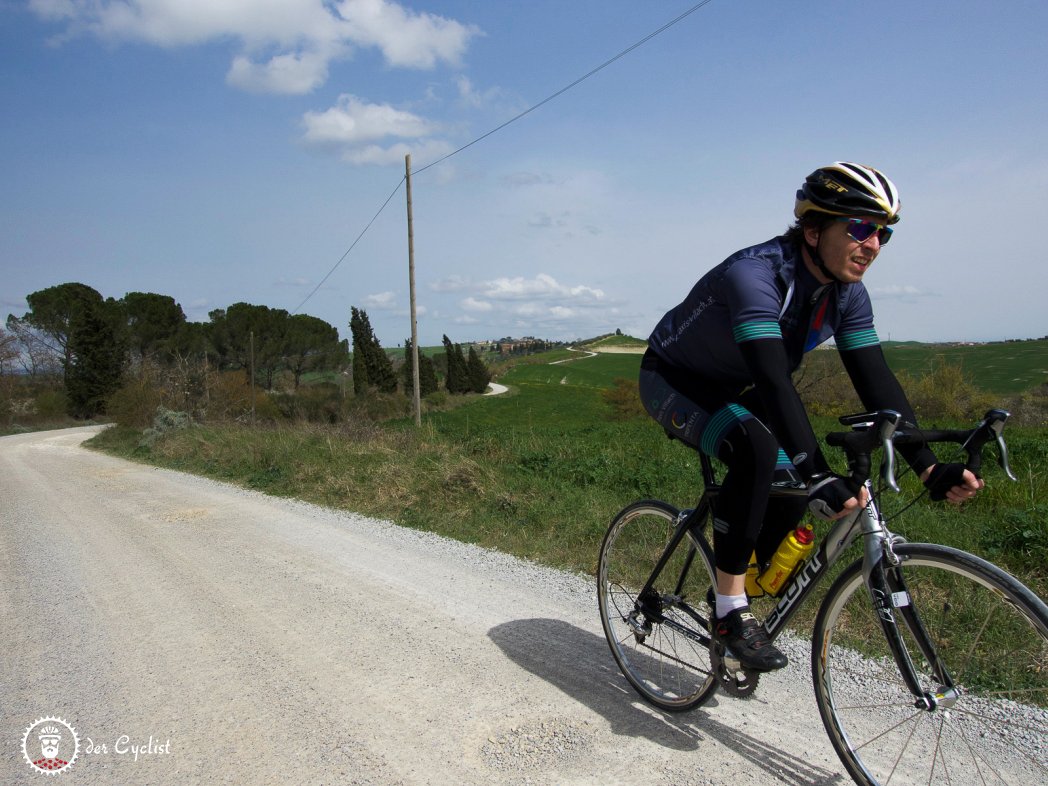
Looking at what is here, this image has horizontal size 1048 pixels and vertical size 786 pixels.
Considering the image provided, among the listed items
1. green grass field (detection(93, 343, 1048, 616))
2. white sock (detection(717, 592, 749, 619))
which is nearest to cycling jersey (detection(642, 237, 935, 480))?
white sock (detection(717, 592, 749, 619))

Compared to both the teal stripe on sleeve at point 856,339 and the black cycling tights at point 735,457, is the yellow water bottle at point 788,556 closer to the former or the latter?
the black cycling tights at point 735,457

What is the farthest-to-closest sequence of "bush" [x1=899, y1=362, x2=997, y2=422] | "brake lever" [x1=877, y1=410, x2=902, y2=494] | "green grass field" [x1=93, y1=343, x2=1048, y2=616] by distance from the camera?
1. "bush" [x1=899, y1=362, x2=997, y2=422]
2. "green grass field" [x1=93, y1=343, x2=1048, y2=616]
3. "brake lever" [x1=877, y1=410, x2=902, y2=494]

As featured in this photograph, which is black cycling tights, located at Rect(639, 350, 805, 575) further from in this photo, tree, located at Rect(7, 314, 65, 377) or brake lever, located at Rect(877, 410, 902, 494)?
tree, located at Rect(7, 314, 65, 377)

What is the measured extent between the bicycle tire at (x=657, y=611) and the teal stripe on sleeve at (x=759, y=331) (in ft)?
3.18

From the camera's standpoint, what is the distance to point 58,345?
52625 millimetres

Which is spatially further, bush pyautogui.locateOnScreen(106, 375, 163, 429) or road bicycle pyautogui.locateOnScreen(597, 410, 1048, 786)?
bush pyautogui.locateOnScreen(106, 375, 163, 429)

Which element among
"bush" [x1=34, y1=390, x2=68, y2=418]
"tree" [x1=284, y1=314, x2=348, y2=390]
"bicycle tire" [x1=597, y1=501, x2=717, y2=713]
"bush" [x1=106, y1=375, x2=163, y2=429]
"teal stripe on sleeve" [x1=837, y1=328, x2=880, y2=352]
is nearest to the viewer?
"teal stripe on sleeve" [x1=837, y1=328, x2=880, y2=352]

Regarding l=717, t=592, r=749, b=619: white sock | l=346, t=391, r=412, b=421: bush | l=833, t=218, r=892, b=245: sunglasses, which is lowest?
l=346, t=391, r=412, b=421: bush

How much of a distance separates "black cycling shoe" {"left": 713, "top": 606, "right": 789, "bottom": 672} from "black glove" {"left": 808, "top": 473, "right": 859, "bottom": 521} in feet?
1.83

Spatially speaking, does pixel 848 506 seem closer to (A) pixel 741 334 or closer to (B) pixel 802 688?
(A) pixel 741 334

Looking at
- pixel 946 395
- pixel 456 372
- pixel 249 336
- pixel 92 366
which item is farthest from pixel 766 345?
pixel 456 372

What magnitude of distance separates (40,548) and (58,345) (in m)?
56.6

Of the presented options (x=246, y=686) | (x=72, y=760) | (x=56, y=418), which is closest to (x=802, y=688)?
(x=246, y=686)

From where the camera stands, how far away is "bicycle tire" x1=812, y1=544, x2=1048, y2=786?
197 centimetres
